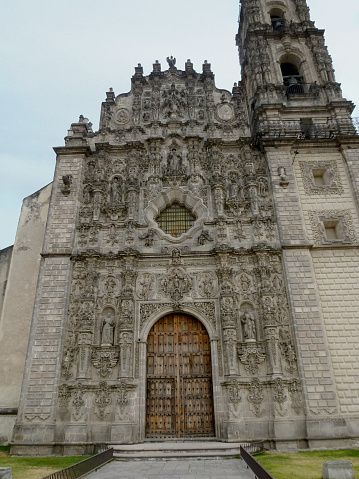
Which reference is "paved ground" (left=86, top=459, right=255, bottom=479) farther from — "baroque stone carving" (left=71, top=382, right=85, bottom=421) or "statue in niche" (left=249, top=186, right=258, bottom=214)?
"statue in niche" (left=249, top=186, right=258, bottom=214)

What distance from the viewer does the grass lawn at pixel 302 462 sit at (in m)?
8.38

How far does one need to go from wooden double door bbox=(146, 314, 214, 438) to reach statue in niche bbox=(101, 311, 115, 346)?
1.46m

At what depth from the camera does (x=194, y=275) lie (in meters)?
14.8

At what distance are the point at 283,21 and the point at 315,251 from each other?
16368 millimetres

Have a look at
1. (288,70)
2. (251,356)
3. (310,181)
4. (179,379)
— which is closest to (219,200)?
(310,181)

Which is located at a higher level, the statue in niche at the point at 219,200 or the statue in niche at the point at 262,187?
the statue in niche at the point at 262,187

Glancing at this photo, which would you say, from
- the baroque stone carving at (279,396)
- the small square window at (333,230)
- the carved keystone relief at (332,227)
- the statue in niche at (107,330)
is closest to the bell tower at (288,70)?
the carved keystone relief at (332,227)

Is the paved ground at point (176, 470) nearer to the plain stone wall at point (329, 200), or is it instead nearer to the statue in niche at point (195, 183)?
the plain stone wall at point (329, 200)

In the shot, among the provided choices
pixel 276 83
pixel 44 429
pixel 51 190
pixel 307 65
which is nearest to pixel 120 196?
pixel 51 190

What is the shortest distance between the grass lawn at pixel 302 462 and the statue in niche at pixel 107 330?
6.24m

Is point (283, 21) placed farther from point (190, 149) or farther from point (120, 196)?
point (120, 196)

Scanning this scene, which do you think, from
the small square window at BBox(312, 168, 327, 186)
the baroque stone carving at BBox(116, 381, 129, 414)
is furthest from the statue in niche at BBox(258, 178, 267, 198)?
the baroque stone carving at BBox(116, 381, 129, 414)

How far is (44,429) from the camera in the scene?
477 inches

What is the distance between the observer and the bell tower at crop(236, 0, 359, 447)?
1276 cm
